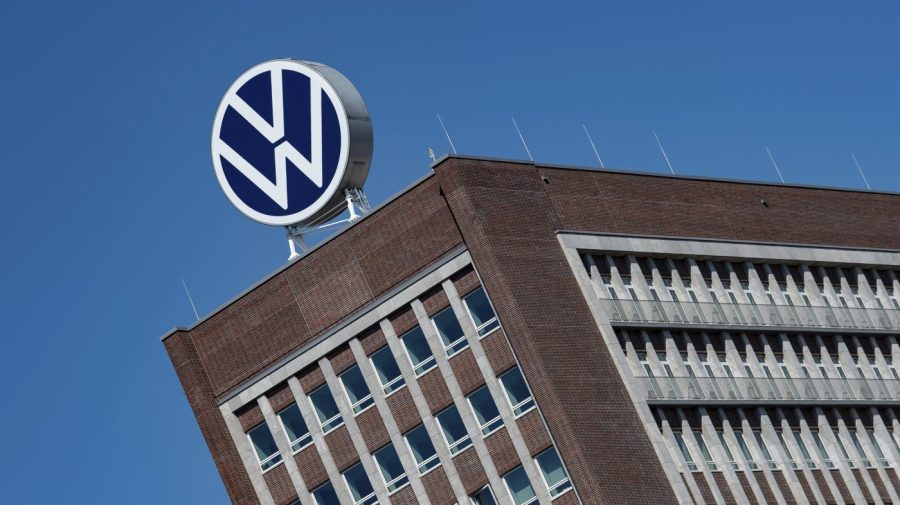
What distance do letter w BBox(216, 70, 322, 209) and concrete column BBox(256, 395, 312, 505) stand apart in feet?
29.5

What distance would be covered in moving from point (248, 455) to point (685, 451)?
19.1 m

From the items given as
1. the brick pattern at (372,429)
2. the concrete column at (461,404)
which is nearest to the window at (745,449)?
the concrete column at (461,404)

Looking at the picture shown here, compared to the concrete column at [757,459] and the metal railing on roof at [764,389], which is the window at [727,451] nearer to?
→ the concrete column at [757,459]

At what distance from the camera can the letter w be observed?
9519cm

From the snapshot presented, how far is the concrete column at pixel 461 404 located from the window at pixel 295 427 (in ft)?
24.0

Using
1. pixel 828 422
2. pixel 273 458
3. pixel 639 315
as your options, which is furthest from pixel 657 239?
pixel 273 458

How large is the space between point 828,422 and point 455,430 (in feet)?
66.0

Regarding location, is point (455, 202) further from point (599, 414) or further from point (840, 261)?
point (840, 261)

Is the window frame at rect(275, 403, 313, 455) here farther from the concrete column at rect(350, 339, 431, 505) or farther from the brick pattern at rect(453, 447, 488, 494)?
the brick pattern at rect(453, 447, 488, 494)

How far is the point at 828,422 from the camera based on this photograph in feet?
328

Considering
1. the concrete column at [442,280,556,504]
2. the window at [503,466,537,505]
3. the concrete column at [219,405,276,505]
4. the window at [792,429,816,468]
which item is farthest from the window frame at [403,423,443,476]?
the window at [792,429,816,468]

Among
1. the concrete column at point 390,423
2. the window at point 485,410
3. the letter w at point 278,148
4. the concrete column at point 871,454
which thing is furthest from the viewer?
the concrete column at point 871,454

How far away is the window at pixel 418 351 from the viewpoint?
90.6m

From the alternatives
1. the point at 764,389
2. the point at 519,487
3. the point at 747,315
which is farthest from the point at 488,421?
the point at 747,315
